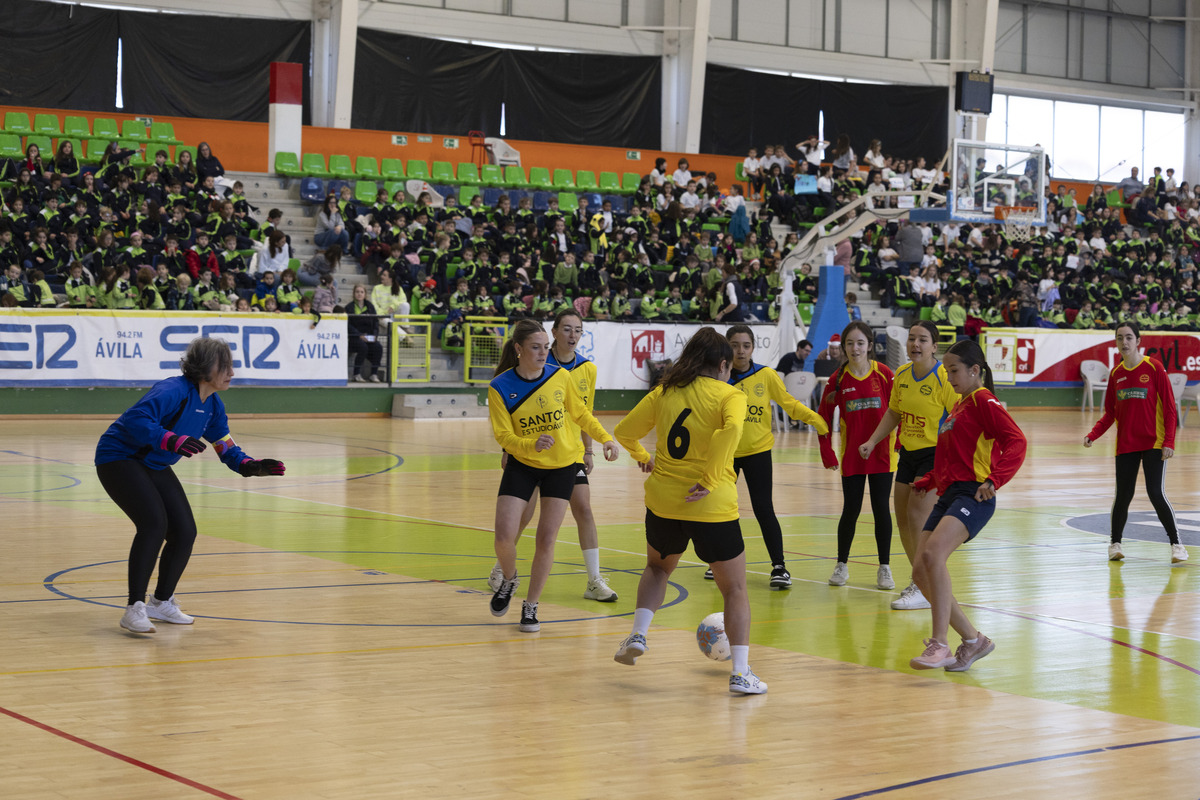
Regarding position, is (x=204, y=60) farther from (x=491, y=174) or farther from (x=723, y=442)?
(x=723, y=442)

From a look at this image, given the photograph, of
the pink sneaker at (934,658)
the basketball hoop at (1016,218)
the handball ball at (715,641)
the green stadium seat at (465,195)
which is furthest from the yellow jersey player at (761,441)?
the green stadium seat at (465,195)

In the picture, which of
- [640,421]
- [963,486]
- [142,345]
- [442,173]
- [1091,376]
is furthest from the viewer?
[442,173]

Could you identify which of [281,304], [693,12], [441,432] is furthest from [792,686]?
[693,12]

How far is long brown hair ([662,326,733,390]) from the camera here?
7156 millimetres

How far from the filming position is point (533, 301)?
29.3 metres

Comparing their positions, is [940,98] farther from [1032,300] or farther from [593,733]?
[593,733]

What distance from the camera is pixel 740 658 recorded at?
710cm

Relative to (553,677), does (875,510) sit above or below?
above

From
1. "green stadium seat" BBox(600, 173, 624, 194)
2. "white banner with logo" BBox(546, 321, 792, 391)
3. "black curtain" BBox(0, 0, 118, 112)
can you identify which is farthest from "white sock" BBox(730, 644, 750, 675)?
"black curtain" BBox(0, 0, 118, 112)

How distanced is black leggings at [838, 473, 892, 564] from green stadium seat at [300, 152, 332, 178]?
24.7 metres

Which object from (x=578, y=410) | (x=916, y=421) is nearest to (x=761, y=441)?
(x=916, y=421)

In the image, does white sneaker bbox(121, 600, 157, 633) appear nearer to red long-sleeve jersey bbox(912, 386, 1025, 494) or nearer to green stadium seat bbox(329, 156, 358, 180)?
red long-sleeve jersey bbox(912, 386, 1025, 494)

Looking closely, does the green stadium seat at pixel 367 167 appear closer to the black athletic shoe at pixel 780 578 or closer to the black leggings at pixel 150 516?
the black athletic shoe at pixel 780 578

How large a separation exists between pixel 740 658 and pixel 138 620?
3.57m
